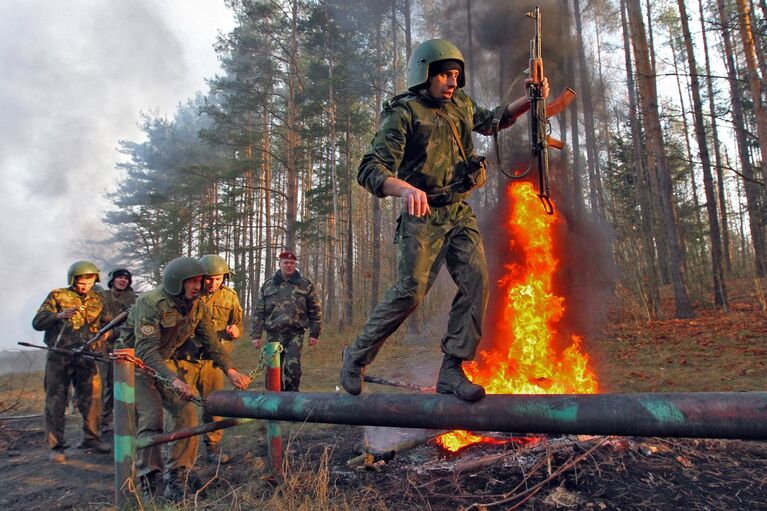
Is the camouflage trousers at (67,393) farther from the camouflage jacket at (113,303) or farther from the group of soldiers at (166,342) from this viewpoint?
the camouflage jacket at (113,303)

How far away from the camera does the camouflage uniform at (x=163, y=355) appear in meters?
4.23

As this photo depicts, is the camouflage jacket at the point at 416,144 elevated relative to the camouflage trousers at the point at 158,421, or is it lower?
elevated

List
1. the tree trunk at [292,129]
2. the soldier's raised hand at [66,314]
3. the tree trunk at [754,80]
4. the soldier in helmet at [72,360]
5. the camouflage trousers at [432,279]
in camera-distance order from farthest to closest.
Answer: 1. the tree trunk at [292,129]
2. the tree trunk at [754,80]
3. the soldier's raised hand at [66,314]
4. the soldier in helmet at [72,360]
5. the camouflage trousers at [432,279]

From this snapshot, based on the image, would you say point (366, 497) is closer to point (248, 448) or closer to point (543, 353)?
point (248, 448)

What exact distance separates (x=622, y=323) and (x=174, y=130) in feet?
95.2

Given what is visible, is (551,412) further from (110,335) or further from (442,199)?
(110,335)

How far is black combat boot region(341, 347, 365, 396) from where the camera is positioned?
319 centimetres

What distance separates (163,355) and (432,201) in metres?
2.94

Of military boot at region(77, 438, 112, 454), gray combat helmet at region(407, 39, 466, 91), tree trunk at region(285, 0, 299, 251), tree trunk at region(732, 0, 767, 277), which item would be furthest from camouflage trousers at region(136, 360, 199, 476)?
tree trunk at region(285, 0, 299, 251)

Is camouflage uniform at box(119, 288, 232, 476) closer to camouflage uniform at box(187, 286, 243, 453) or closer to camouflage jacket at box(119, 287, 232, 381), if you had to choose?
camouflage jacket at box(119, 287, 232, 381)

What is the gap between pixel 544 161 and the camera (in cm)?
367

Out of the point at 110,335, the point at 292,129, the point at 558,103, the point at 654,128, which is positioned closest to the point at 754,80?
the point at 654,128

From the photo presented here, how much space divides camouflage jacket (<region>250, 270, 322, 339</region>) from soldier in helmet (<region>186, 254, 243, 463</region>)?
0.36 metres

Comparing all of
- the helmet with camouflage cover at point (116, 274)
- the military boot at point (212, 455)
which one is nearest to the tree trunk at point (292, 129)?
the helmet with camouflage cover at point (116, 274)
